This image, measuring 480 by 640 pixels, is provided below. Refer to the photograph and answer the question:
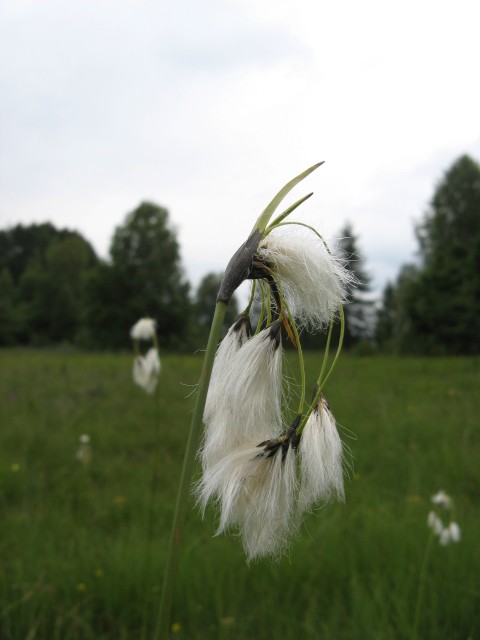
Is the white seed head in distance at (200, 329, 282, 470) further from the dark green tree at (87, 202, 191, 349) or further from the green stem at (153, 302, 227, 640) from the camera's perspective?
the dark green tree at (87, 202, 191, 349)

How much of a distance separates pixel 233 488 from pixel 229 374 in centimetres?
11

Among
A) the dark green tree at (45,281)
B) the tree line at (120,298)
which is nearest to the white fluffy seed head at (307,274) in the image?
the tree line at (120,298)

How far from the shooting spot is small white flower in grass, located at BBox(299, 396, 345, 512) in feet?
1.99

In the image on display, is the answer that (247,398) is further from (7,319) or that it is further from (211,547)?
(7,319)

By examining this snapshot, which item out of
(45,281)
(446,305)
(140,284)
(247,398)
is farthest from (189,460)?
(45,281)

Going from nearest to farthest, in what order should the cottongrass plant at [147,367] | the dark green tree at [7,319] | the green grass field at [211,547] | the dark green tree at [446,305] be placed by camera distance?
the green grass field at [211,547]
the cottongrass plant at [147,367]
the dark green tree at [446,305]
the dark green tree at [7,319]

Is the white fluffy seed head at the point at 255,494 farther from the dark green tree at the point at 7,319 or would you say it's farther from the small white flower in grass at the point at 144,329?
the dark green tree at the point at 7,319

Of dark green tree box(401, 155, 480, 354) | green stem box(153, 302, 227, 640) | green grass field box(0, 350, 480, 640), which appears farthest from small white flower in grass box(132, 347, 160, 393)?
dark green tree box(401, 155, 480, 354)

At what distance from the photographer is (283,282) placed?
2.05ft

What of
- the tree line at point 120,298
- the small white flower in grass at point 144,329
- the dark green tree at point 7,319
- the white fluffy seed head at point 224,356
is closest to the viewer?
the white fluffy seed head at point 224,356

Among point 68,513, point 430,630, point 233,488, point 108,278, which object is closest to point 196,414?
point 233,488

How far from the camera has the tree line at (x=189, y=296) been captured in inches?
868

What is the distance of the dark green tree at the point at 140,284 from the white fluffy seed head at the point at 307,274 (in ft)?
93.2

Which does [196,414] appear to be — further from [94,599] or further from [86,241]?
[86,241]
